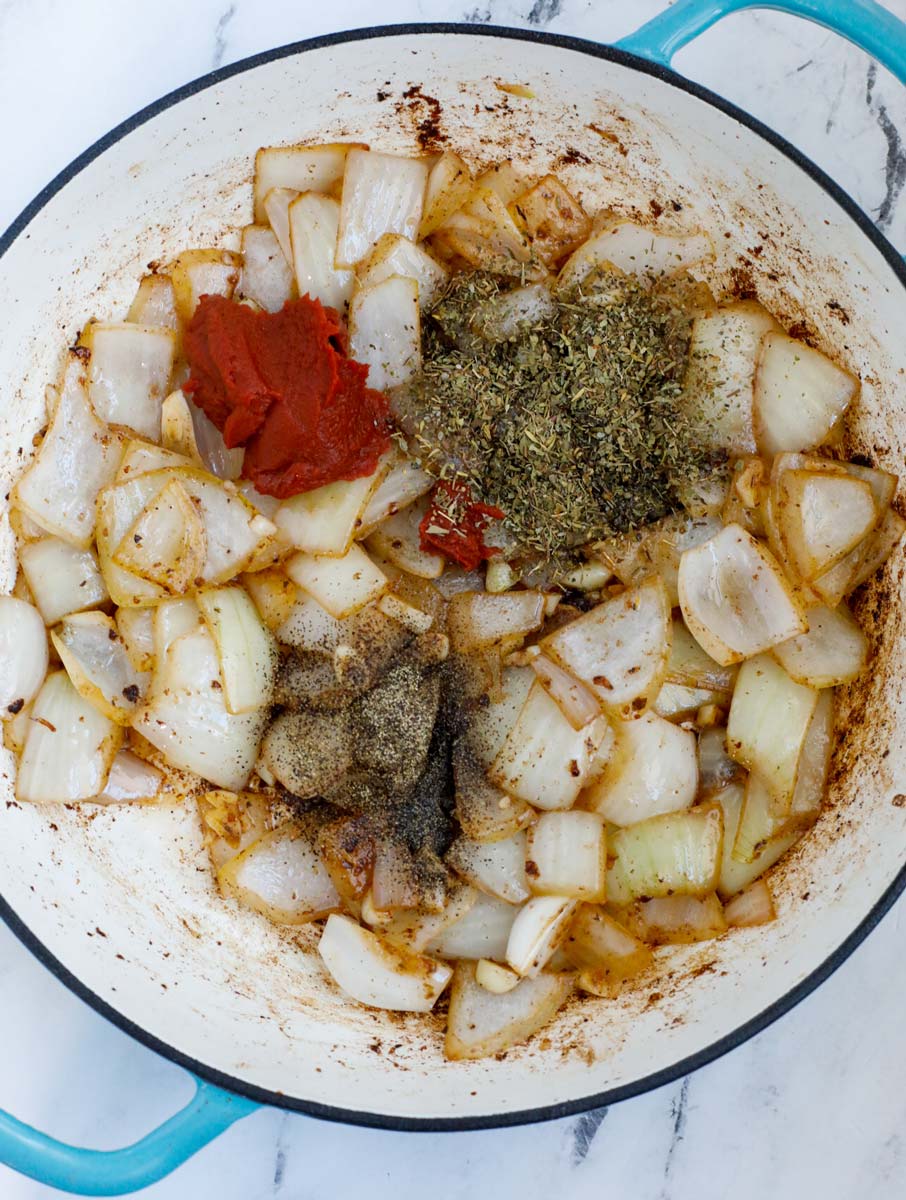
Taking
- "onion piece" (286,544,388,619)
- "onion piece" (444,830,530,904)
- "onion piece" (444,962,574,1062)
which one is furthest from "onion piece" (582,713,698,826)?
"onion piece" (286,544,388,619)

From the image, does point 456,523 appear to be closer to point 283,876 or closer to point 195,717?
point 195,717

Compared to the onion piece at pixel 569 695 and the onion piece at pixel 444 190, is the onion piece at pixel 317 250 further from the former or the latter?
the onion piece at pixel 569 695

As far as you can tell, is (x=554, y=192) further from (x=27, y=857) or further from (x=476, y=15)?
(x=27, y=857)

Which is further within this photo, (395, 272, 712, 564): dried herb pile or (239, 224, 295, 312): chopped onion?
(239, 224, 295, 312): chopped onion

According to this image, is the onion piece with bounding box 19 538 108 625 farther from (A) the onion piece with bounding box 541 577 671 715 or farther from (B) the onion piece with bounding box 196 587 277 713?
(A) the onion piece with bounding box 541 577 671 715

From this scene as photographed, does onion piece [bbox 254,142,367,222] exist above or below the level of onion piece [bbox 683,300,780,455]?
above

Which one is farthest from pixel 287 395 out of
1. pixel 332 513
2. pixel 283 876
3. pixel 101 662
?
pixel 283 876

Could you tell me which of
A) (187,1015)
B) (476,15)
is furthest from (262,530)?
(476,15)
